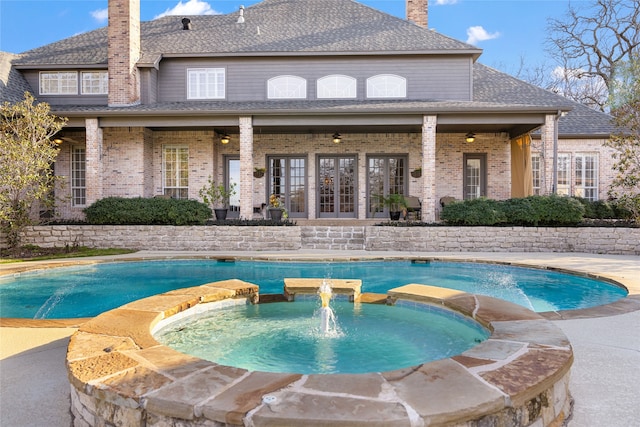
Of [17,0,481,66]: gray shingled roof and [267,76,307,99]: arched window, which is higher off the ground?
[17,0,481,66]: gray shingled roof

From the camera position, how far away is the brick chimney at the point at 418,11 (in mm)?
18609

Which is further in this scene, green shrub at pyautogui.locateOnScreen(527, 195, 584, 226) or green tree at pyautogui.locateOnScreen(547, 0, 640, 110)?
green tree at pyautogui.locateOnScreen(547, 0, 640, 110)

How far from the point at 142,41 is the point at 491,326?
16.8m

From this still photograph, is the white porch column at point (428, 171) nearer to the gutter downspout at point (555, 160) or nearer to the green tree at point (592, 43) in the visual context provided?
the gutter downspout at point (555, 160)

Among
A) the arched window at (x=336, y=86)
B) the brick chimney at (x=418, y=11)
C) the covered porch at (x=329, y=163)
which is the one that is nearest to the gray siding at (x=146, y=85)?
the covered porch at (x=329, y=163)

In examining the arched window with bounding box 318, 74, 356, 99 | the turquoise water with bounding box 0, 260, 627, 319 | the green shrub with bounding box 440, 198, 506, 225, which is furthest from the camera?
the arched window with bounding box 318, 74, 356, 99

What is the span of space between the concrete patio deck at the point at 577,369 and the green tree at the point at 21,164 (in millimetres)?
7516

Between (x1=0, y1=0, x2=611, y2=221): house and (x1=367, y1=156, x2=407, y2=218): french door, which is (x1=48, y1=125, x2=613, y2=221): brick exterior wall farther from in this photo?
(x1=367, y1=156, x2=407, y2=218): french door

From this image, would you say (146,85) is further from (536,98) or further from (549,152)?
(536,98)

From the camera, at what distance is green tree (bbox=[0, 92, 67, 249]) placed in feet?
34.6

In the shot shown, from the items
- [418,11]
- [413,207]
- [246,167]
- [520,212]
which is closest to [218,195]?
[246,167]

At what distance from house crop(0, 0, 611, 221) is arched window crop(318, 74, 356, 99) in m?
0.04

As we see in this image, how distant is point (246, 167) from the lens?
13117 millimetres

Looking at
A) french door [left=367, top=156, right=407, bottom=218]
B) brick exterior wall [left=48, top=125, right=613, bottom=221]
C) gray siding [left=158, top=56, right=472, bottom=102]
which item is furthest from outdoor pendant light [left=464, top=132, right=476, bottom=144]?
french door [left=367, top=156, right=407, bottom=218]
